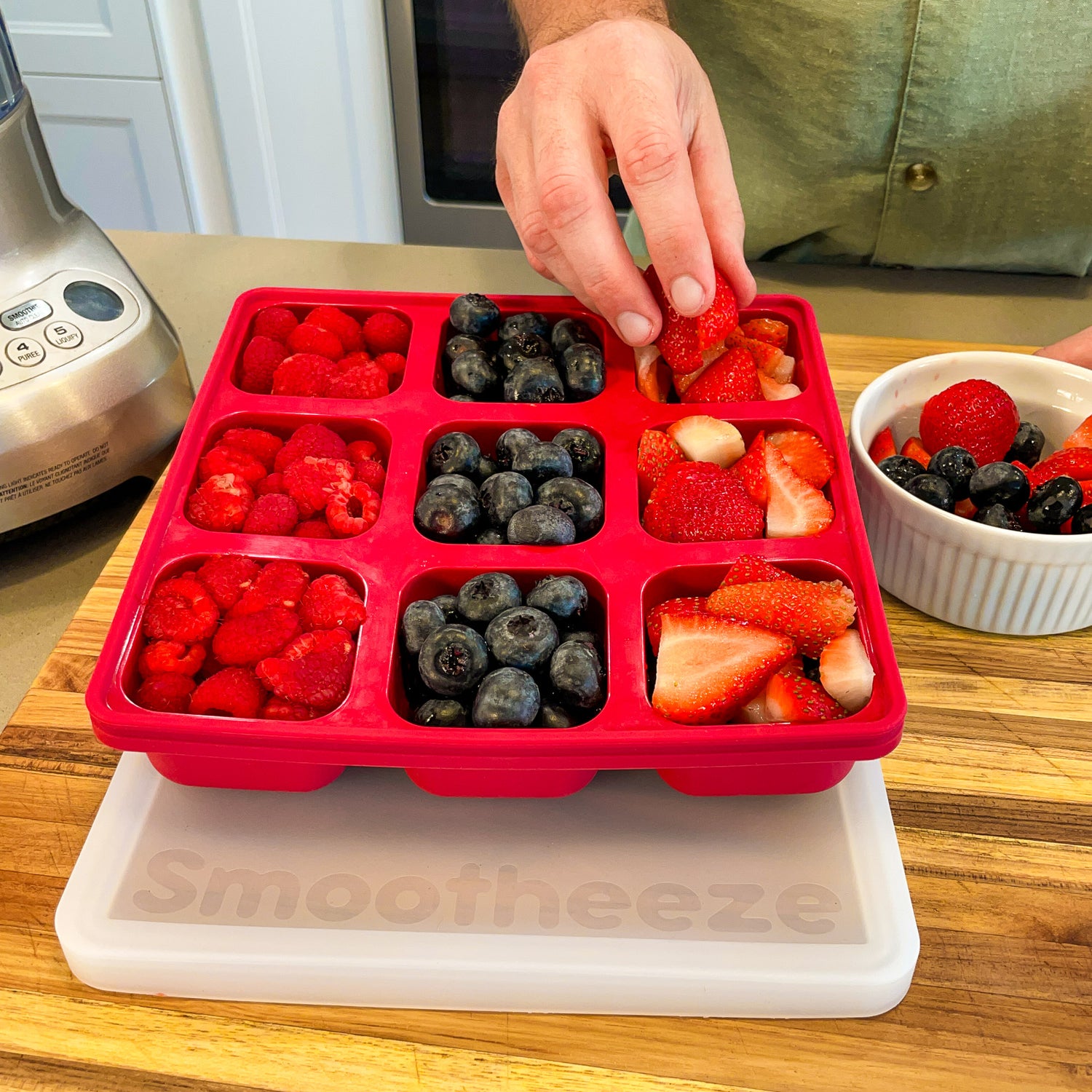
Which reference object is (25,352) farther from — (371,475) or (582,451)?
(582,451)

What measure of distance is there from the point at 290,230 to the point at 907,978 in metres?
2.72

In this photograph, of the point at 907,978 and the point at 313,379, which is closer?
the point at 907,978

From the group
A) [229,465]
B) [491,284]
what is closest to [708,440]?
[229,465]

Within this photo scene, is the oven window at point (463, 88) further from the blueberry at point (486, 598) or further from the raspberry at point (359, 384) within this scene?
the blueberry at point (486, 598)

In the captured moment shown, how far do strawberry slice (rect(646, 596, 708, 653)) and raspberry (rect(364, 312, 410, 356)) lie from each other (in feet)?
1.65

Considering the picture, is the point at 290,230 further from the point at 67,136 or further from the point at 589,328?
the point at 589,328

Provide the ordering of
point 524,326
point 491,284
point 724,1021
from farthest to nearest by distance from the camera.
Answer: point 491,284
point 524,326
point 724,1021

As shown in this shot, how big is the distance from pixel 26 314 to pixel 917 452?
3.25 ft

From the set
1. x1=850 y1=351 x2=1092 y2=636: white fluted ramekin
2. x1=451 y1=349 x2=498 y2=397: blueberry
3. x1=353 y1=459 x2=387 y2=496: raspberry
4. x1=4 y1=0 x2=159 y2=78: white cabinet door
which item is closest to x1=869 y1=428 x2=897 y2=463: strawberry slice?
x1=850 y1=351 x2=1092 y2=636: white fluted ramekin

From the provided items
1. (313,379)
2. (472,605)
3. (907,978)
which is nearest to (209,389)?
(313,379)

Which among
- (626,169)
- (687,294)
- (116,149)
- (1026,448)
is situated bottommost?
(116,149)

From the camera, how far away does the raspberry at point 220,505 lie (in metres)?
1.02

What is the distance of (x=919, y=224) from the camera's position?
1.64m

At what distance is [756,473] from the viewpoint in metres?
1.04
